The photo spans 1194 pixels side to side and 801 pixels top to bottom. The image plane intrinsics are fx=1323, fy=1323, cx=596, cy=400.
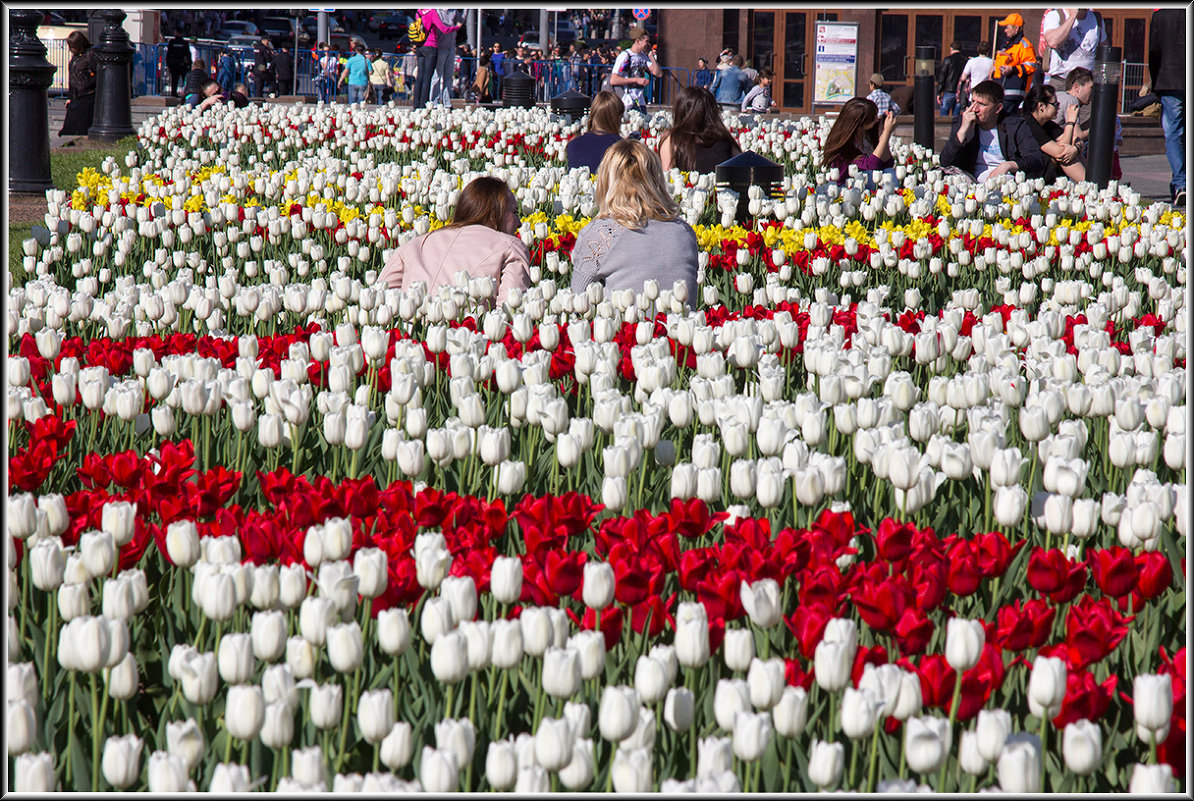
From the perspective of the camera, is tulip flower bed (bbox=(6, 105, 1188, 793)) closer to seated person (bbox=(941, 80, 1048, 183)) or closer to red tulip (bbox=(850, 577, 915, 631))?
red tulip (bbox=(850, 577, 915, 631))

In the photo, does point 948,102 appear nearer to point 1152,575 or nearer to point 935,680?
point 1152,575

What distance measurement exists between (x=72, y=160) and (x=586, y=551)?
13121mm

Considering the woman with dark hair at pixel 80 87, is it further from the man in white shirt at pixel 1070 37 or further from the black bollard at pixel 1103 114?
the black bollard at pixel 1103 114

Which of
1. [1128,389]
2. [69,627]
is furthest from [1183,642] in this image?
[69,627]

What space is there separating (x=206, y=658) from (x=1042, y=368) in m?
2.86

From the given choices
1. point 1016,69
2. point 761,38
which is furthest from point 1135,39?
point 1016,69

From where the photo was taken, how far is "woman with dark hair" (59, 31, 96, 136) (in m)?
17.1

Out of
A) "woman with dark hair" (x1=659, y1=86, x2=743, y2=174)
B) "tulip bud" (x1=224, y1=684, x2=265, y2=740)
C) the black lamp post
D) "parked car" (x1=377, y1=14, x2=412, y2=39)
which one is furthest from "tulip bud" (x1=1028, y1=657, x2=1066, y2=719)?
"parked car" (x1=377, y1=14, x2=412, y2=39)

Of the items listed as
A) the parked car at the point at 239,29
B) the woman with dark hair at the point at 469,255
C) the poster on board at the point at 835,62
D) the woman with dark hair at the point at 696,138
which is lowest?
the woman with dark hair at the point at 469,255

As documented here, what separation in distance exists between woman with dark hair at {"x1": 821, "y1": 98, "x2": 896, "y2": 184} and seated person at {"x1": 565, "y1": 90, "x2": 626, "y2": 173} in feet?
5.77

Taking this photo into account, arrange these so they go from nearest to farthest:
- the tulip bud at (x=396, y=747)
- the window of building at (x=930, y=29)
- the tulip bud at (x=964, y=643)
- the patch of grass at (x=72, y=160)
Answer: the tulip bud at (x=396, y=747) → the tulip bud at (x=964, y=643) → the patch of grass at (x=72, y=160) → the window of building at (x=930, y=29)

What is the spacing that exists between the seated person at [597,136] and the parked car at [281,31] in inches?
1427

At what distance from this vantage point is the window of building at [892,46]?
28766mm

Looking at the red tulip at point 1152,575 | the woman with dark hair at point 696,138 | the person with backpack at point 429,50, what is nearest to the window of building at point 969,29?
the person with backpack at point 429,50
